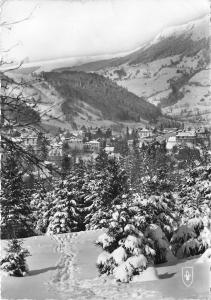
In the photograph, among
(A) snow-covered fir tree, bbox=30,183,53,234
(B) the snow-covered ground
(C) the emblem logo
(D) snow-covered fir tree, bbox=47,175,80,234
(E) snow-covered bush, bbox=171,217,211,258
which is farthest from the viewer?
(A) snow-covered fir tree, bbox=30,183,53,234

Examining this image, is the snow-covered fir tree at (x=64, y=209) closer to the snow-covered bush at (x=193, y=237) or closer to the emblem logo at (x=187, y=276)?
the snow-covered bush at (x=193, y=237)

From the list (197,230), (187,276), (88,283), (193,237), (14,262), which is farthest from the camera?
(197,230)

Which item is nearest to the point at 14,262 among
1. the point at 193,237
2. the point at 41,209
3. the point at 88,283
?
the point at 88,283

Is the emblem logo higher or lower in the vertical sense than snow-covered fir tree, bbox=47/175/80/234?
lower

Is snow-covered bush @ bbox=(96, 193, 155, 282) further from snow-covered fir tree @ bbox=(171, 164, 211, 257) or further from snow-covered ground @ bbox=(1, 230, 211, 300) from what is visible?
snow-covered fir tree @ bbox=(171, 164, 211, 257)

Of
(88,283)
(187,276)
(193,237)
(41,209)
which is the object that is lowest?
(88,283)

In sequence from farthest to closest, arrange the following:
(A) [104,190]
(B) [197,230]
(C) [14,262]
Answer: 1. (A) [104,190]
2. (B) [197,230]
3. (C) [14,262]

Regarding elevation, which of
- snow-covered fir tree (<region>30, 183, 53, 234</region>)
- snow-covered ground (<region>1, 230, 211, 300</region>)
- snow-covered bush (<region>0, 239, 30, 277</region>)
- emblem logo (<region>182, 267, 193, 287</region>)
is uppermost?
snow-covered fir tree (<region>30, 183, 53, 234</region>)

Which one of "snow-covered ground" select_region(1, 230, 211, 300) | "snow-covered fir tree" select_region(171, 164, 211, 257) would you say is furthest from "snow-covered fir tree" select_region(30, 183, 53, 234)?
"snow-covered fir tree" select_region(171, 164, 211, 257)

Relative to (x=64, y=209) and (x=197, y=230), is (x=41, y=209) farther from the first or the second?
(x=197, y=230)
